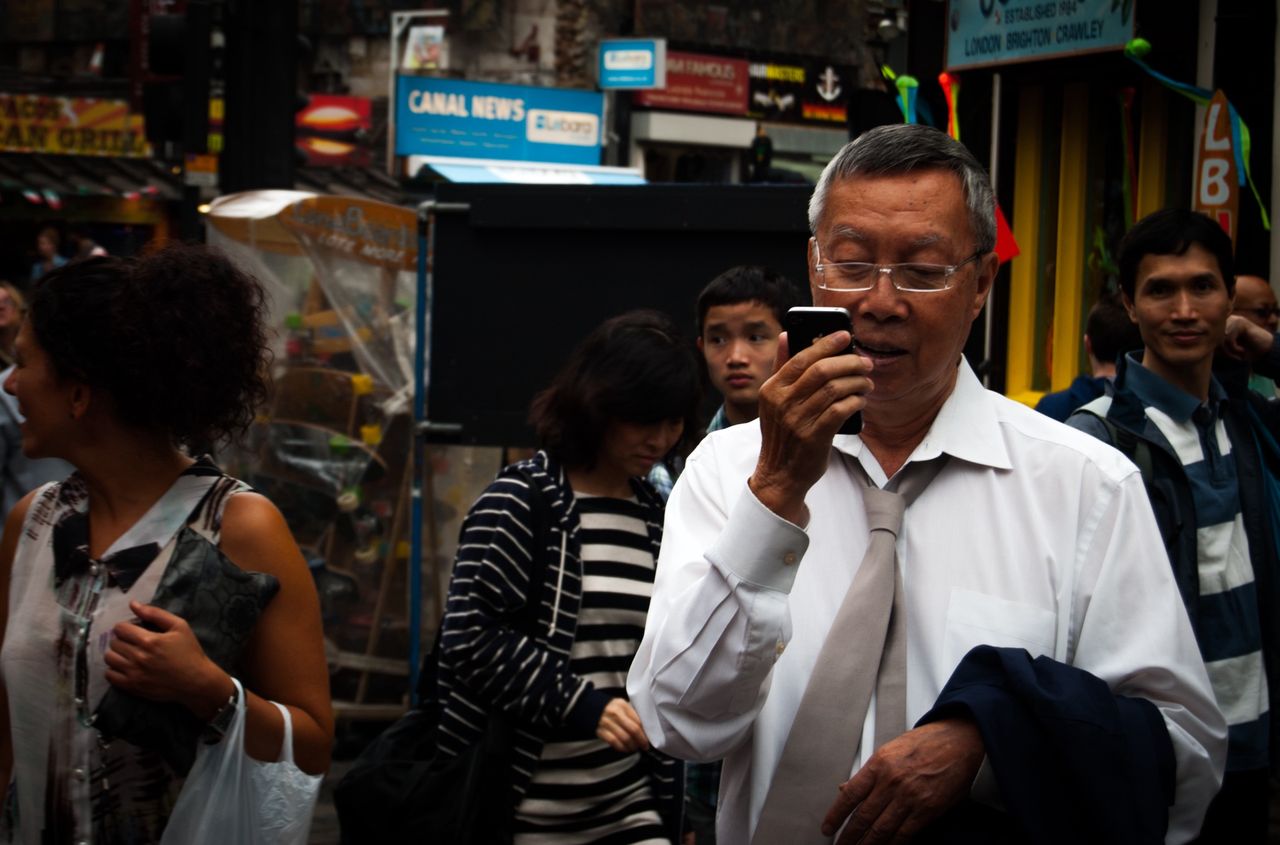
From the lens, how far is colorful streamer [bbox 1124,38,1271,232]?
18.2ft

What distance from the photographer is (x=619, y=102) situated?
103 feet

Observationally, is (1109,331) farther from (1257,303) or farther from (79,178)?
(79,178)

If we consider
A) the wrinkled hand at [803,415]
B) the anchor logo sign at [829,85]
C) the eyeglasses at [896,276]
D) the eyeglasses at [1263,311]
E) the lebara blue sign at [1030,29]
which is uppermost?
the anchor logo sign at [829,85]

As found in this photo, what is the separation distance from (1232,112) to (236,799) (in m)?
4.71

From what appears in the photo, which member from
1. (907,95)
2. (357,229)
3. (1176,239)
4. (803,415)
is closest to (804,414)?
(803,415)

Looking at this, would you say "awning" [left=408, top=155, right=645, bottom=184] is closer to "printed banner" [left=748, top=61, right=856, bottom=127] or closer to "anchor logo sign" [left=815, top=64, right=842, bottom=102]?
"printed banner" [left=748, top=61, right=856, bottom=127]

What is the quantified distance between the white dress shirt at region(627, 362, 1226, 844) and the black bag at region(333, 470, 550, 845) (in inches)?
49.7

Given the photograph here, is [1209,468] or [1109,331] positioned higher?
[1109,331]

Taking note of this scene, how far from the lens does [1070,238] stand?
293 inches

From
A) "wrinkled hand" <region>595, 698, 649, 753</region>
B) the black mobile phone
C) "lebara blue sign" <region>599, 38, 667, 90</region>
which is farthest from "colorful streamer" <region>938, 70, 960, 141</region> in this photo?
"lebara blue sign" <region>599, 38, 667, 90</region>

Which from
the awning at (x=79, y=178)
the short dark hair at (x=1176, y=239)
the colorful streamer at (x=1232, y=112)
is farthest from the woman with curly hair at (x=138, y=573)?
the awning at (x=79, y=178)

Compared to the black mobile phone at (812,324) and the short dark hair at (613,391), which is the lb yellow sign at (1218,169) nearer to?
the short dark hair at (613,391)

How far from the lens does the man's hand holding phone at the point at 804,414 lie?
1923 millimetres

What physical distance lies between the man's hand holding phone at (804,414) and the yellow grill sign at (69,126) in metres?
24.9
